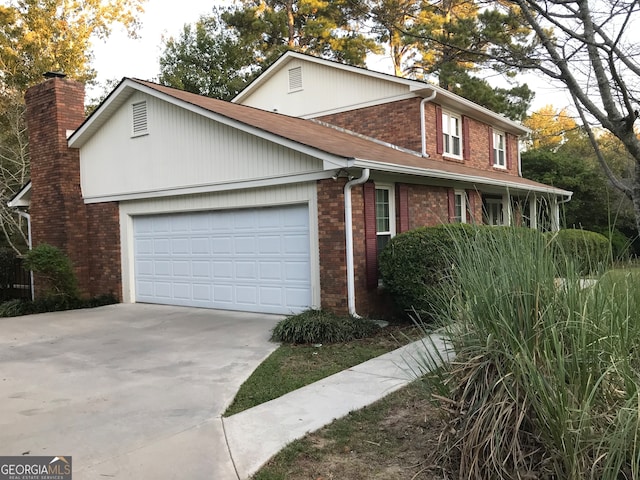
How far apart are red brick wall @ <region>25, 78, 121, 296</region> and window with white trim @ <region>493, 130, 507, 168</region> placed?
13.4m

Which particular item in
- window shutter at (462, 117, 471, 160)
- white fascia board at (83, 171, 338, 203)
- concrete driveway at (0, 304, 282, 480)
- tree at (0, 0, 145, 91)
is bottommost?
concrete driveway at (0, 304, 282, 480)

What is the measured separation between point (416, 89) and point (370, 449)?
11.5 meters

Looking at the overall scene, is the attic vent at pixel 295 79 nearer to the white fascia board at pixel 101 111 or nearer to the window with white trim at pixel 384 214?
the white fascia board at pixel 101 111

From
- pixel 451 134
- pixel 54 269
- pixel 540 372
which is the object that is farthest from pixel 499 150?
pixel 540 372

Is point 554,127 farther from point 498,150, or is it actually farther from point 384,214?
point 384,214

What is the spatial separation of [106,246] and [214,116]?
17.2ft

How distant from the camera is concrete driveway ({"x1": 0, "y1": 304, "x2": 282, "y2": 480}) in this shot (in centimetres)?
395

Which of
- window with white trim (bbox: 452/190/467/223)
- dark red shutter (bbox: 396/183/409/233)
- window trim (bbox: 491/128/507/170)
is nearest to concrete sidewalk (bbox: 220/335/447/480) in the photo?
dark red shutter (bbox: 396/183/409/233)

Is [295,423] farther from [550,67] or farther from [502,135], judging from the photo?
[502,135]

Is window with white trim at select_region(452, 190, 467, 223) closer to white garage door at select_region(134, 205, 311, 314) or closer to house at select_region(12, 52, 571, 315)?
house at select_region(12, 52, 571, 315)

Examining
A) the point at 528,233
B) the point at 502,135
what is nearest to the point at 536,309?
the point at 528,233

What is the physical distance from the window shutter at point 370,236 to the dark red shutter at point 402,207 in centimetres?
118

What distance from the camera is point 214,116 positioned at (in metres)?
10.3
